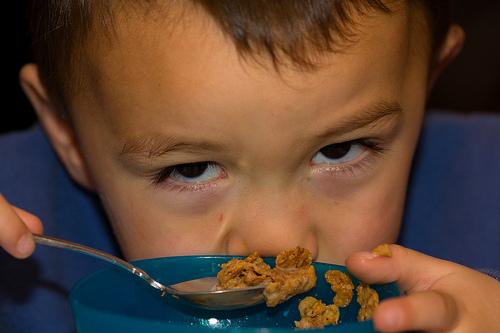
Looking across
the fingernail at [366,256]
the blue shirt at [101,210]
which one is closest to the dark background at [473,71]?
the blue shirt at [101,210]

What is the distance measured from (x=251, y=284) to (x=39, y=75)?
0.52 metres

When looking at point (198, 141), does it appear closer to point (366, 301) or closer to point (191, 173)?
point (191, 173)

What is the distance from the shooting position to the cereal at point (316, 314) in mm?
908

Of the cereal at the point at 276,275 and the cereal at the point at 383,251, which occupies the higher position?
the cereal at the point at 383,251

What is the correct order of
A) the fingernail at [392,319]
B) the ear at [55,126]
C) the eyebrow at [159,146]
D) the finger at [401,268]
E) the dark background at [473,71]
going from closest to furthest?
the fingernail at [392,319] < the finger at [401,268] < the eyebrow at [159,146] < the ear at [55,126] < the dark background at [473,71]

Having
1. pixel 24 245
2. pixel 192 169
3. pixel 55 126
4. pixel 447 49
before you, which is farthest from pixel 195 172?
pixel 447 49

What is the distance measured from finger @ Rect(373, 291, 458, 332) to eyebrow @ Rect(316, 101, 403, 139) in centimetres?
23

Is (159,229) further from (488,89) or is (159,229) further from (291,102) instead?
(488,89)

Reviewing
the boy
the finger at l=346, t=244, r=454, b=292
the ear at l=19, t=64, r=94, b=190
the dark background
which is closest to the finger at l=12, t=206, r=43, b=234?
the boy

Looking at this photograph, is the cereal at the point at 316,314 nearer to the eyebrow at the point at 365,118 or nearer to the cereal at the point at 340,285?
the cereal at the point at 340,285

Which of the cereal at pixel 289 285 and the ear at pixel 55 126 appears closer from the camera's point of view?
the cereal at pixel 289 285

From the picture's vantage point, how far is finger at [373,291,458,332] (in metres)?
0.74

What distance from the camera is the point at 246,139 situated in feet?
3.14

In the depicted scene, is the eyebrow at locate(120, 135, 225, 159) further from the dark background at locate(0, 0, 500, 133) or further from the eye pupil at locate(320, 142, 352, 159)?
the dark background at locate(0, 0, 500, 133)
